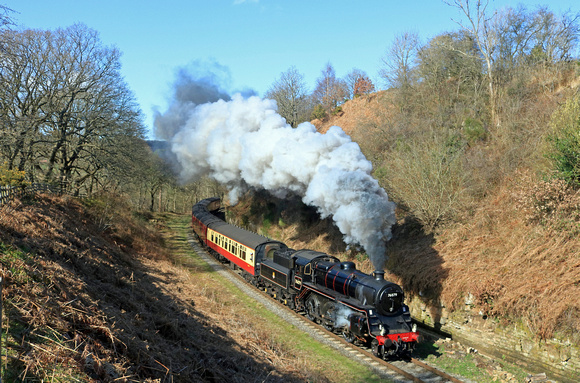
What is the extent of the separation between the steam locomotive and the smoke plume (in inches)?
78.9

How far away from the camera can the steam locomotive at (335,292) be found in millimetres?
12758

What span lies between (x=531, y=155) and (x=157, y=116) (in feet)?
90.2

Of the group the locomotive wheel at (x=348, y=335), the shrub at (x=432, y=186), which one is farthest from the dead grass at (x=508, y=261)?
the locomotive wheel at (x=348, y=335)

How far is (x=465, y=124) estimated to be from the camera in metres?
25.8

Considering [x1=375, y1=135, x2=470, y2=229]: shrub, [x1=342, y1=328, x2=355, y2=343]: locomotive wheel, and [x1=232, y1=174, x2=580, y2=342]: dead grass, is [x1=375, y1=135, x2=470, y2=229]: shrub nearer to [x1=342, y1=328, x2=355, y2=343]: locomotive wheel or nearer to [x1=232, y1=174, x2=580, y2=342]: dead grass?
[x1=232, y1=174, x2=580, y2=342]: dead grass

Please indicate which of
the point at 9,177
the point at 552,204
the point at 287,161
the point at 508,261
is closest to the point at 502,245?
the point at 508,261

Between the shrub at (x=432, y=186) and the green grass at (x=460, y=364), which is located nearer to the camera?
the green grass at (x=460, y=364)

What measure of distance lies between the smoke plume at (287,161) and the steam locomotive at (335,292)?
2.00 metres

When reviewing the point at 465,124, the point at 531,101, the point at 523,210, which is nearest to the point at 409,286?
the point at 523,210

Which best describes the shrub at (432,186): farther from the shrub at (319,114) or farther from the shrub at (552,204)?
the shrub at (319,114)

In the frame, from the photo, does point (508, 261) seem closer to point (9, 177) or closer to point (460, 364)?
point (460, 364)

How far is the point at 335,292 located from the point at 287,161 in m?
7.82

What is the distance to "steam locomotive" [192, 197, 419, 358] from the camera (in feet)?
41.9

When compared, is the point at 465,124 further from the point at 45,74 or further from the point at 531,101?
the point at 45,74
